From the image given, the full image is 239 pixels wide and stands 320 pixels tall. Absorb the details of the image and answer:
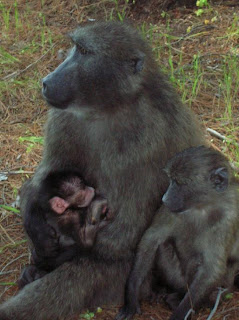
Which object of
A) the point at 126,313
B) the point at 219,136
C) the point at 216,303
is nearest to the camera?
the point at 216,303

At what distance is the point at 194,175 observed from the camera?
9.41ft

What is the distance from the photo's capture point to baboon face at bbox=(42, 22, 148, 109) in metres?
2.79

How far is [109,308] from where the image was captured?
3.17 metres

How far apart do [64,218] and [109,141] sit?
52 centimetres

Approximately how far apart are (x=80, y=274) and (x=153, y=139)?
790 millimetres

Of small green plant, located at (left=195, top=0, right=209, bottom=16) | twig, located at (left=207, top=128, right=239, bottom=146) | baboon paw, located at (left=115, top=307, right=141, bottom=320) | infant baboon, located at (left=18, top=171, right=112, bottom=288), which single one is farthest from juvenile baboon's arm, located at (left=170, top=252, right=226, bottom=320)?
small green plant, located at (left=195, top=0, right=209, bottom=16)

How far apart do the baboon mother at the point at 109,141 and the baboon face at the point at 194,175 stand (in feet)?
0.53

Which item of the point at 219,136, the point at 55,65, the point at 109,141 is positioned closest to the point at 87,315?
the point at 109,141

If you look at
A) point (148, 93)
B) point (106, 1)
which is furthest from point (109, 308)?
point (106, 1)

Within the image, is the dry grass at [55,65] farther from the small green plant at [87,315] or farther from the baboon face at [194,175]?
the baboon face at [194,175]

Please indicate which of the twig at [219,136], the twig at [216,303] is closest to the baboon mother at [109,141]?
the twig at [216,303]

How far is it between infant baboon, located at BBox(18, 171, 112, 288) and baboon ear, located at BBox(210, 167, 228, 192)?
0.57m

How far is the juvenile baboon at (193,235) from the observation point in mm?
2857

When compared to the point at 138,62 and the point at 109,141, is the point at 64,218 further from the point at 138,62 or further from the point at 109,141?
the point at 138,62
